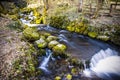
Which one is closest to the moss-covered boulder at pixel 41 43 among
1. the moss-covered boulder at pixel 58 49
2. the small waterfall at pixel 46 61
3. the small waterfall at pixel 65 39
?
the small waterfall at pixel 46 61

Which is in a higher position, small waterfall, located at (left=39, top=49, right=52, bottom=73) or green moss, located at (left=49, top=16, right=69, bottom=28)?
green moss, located at (left=49, top=16, right=69, bottom=28)

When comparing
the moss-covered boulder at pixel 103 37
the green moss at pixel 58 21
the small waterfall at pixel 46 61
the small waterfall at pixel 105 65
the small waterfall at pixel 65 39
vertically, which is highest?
the green moss at pixel 58 21

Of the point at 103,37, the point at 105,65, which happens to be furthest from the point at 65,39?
the point at 105,65

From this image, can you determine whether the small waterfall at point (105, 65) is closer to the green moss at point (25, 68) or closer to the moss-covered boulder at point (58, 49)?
the moss-covered boulder at point (58, 49)

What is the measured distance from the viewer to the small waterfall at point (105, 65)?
824 cm

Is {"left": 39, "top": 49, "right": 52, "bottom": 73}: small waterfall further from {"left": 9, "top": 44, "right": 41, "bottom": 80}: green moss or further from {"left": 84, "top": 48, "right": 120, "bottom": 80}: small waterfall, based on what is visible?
{"left": 84, "top": 48, "right": 120, "bottom": 80}: small waterfall

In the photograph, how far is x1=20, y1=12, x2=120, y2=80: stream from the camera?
8211 mm

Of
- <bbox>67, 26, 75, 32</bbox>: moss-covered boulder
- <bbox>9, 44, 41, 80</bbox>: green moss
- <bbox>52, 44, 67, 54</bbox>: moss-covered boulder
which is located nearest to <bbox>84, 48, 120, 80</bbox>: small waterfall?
<bbox>52, 44, 67, 54</bbox>: moss-covered boulder

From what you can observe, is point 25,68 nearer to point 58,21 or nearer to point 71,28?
point 71,28

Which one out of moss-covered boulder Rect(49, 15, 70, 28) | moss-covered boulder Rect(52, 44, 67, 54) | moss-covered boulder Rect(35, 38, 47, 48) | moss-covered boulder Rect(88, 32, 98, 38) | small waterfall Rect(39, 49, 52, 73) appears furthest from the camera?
moss-covered boulder Rect(49, 15, 70, 28)

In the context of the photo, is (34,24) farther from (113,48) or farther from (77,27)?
(113,48)

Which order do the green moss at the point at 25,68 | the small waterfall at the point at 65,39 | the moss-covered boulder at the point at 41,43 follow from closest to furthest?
the green moss at the point at 25,68 → the moss-covered boulder at the point at 41,43 → the small waterfall at the point at 65,39

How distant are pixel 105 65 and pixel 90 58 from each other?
96 centimetres

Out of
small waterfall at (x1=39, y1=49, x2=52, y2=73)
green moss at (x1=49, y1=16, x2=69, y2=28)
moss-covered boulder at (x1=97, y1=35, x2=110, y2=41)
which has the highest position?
green moss at (x1=49, y1=16, x2=69, y2=28)
